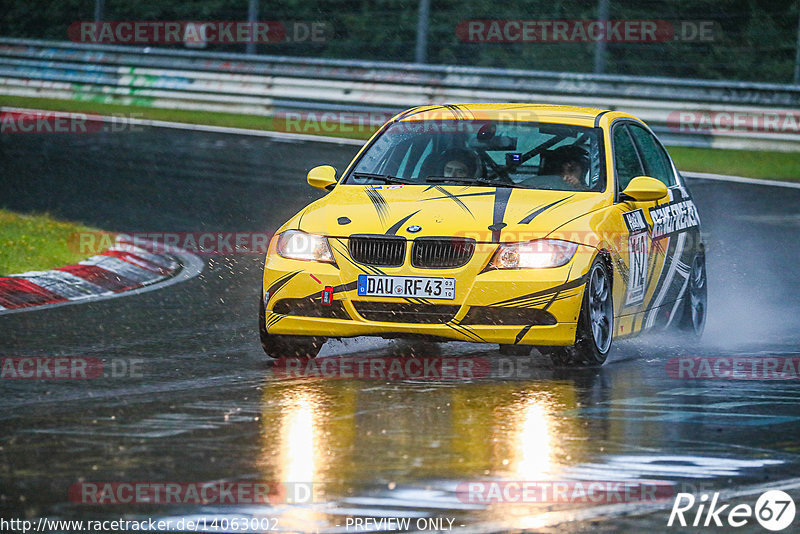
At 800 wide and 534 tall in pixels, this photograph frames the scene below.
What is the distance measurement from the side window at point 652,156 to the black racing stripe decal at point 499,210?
1.57 meters

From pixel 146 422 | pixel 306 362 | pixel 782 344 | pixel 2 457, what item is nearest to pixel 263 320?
pixel 306 362

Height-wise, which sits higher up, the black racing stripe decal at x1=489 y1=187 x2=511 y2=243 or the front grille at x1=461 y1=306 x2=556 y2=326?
the black racing stripe decal at x1=489 y1=187 x2=511 y2=243

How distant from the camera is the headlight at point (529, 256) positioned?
8797mm

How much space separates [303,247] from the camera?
914 centimetres

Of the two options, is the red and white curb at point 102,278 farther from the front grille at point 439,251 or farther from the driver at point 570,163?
the driver at point 570,163

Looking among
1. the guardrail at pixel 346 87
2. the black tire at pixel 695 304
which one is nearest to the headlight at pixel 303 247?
the black tire at pixel 695 304

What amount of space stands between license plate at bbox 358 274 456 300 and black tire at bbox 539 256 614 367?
0.70 metres

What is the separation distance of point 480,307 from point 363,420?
148cm

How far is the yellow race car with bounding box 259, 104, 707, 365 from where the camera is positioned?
28.7 feet
